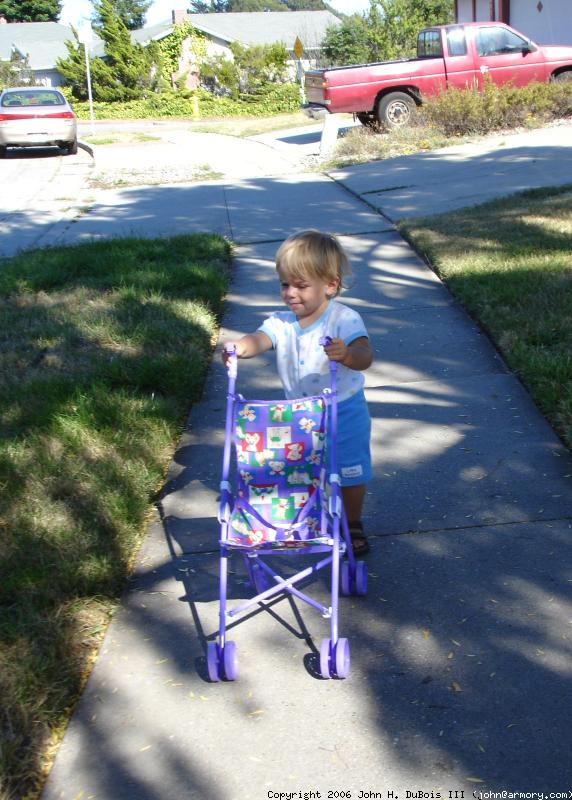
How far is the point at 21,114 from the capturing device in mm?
21000

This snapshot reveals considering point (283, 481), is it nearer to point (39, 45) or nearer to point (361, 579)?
point (361, 579)

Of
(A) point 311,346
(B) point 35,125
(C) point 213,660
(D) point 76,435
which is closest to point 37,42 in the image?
(B) point 35,125

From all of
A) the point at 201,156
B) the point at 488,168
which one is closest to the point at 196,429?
the point at 488,168

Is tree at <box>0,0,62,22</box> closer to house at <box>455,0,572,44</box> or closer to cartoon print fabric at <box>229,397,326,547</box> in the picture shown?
house at <box>455,0,572,44</box>

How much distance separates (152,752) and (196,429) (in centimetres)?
257

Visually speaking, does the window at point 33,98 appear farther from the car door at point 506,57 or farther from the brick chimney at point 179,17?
the brick chimney at point 179,17

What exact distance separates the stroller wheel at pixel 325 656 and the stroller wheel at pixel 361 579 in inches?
18.7

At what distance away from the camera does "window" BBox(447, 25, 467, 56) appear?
17.7m

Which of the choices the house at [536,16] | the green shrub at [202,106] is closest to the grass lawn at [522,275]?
the house at [536,16]

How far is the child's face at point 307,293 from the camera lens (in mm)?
3350

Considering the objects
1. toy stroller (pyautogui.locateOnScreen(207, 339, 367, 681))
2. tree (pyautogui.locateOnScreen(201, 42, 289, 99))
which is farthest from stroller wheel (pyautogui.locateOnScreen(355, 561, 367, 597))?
tree (pyautogui.locateOnScreen(201, 42, 289, 99))

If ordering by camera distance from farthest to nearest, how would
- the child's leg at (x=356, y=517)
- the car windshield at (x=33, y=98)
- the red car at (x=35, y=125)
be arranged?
1. the car windshield at (x=33, y=98)
2. the red car at (x=35, y=125)
3. the child's leg at (x=356, y=517)

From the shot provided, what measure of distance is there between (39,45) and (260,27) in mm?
15491

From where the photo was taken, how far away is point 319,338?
343 centimetres
